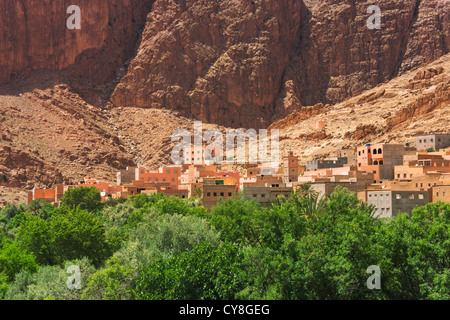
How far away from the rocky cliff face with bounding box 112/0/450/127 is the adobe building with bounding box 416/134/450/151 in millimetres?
52820

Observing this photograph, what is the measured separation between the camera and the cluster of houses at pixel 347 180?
157 feet

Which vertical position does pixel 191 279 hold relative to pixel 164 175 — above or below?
below

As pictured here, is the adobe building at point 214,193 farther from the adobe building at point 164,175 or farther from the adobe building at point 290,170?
the adobe building at point 164,175

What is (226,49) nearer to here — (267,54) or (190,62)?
(267,54)

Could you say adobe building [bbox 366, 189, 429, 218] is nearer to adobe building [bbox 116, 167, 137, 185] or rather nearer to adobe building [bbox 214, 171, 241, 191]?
adobe building [bbox 214, 171, 241, 191]

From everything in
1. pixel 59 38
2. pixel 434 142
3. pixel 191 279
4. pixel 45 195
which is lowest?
pixel 191 279

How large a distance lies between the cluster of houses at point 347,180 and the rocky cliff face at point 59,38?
4740 centimetres

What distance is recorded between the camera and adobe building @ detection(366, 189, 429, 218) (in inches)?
1832

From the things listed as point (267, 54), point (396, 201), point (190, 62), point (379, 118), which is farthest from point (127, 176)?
point (267, 54)

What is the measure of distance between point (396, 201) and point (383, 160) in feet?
42.7

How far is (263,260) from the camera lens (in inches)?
1147

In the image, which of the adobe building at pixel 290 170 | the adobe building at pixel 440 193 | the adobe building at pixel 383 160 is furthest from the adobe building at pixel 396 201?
the adobe building at pixel 290 170
